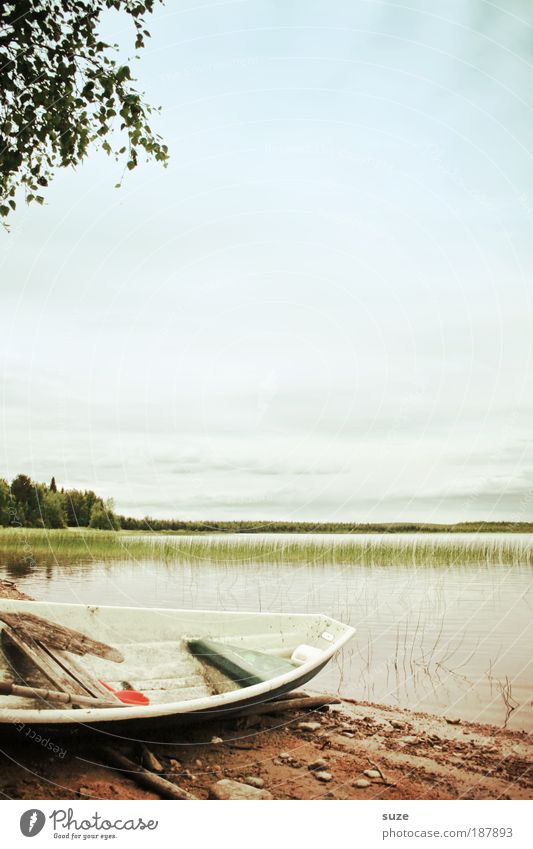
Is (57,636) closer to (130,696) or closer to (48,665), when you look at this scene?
(48,665)

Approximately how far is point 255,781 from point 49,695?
112cm

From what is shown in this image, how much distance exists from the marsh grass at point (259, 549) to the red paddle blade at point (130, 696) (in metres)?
7.28

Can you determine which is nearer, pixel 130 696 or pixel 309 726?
pixel 130 696

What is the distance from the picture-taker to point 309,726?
14.1ft

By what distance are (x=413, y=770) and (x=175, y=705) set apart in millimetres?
1322

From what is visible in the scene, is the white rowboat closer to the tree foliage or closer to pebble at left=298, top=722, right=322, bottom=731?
pebble at left=298, top=722, right=322, bottom=731

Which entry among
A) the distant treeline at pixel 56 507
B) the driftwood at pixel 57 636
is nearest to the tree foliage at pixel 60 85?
the driftwood at pixel 57 636

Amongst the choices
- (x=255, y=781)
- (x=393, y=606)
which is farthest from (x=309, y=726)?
(x=393, y=606)

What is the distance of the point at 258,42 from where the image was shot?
4.80 metres

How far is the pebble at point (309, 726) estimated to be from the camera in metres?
4.25

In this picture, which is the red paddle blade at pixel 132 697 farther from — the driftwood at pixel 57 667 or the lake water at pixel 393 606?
the lake water at pixel 393 606
